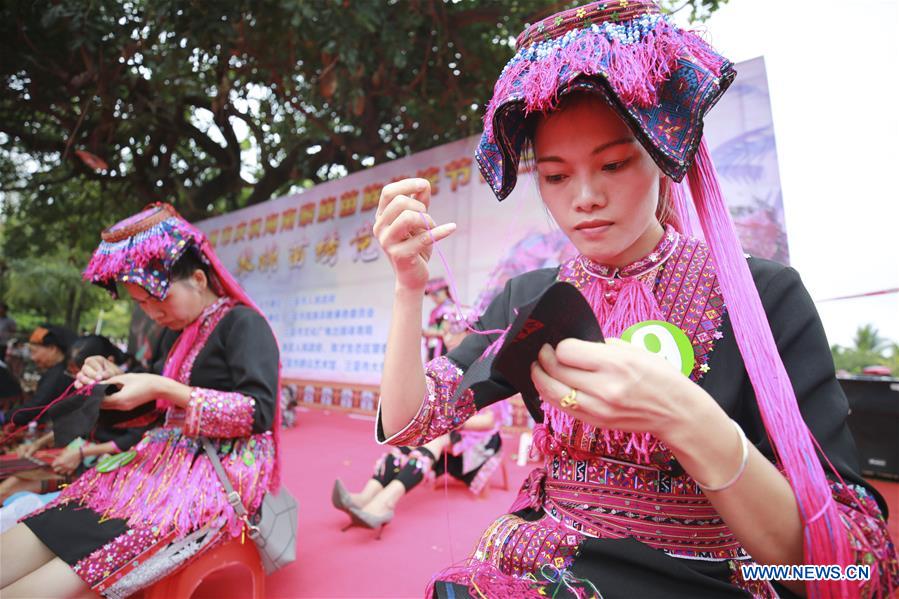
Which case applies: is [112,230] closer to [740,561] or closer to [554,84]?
[554,84]

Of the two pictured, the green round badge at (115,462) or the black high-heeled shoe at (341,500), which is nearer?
the green round badge at (115,462)

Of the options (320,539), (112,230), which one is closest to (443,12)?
(112,230)

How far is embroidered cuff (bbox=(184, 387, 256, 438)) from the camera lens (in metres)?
1.69

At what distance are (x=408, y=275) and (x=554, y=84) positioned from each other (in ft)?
1.39

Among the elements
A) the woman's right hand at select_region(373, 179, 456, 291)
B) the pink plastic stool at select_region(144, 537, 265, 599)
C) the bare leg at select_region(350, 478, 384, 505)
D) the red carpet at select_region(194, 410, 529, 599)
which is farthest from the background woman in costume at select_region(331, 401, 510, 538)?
the woman's right hand at select_region(373, 179, 456, 291)

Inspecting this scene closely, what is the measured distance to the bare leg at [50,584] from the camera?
4.69ft

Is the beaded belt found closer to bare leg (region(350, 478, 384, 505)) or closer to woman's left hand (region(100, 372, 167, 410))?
woman's left hand (region(100, 372, 167, 410))

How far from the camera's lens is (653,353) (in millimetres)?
734

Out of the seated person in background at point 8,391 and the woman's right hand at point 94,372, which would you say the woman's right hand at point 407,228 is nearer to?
the woman's right hand at point 94,372

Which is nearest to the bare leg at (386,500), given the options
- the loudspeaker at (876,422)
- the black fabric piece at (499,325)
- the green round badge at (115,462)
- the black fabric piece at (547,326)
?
the green round badge at (115,462)

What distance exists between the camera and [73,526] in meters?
1.57

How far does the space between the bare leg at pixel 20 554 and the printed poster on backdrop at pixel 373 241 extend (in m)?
3.13

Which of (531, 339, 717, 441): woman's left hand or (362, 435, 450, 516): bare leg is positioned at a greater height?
(531, 339, 717, 441): woman's left hand

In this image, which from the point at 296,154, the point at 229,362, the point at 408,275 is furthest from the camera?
the point at 296,154
